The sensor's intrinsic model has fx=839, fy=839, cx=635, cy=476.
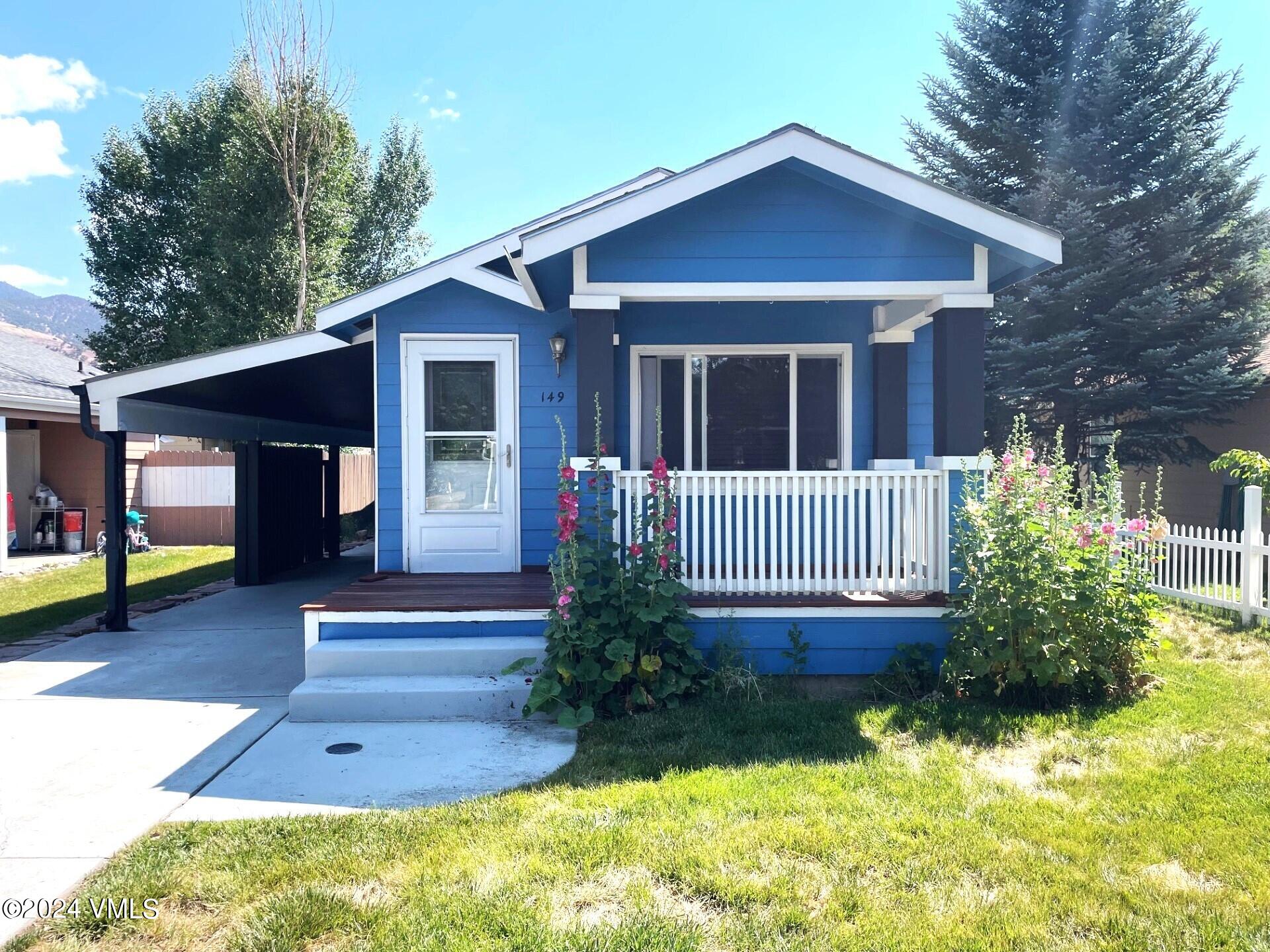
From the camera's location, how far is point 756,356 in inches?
278

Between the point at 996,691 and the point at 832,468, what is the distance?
280cm

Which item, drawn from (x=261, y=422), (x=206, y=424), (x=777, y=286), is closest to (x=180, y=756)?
(x=777, y=286)

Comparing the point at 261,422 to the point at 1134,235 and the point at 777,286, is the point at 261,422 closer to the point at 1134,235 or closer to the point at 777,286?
the point at 777,286

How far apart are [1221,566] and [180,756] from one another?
8111mm

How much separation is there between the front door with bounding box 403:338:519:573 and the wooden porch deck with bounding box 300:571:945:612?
857 mm

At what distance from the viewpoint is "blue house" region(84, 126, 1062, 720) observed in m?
5.04

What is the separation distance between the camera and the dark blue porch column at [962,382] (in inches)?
204

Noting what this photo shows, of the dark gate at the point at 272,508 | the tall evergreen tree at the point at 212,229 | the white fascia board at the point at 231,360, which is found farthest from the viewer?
the tall evergreen tree at the point at 212,229

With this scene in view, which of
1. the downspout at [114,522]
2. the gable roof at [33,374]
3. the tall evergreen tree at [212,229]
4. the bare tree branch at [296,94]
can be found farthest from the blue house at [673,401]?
the bare tree branch at [296,94]

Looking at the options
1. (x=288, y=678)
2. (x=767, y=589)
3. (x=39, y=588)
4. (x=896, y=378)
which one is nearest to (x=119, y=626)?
(x=288, y=678)

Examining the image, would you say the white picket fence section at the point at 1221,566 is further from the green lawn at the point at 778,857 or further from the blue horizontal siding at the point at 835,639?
the green lawn at the point at 778,857

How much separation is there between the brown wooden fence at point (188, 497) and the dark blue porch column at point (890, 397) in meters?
11.0

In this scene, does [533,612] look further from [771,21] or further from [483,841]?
[771,21]

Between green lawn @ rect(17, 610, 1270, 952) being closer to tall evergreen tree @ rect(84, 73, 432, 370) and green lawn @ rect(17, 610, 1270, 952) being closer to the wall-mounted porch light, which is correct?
the wall-mounted porch light
